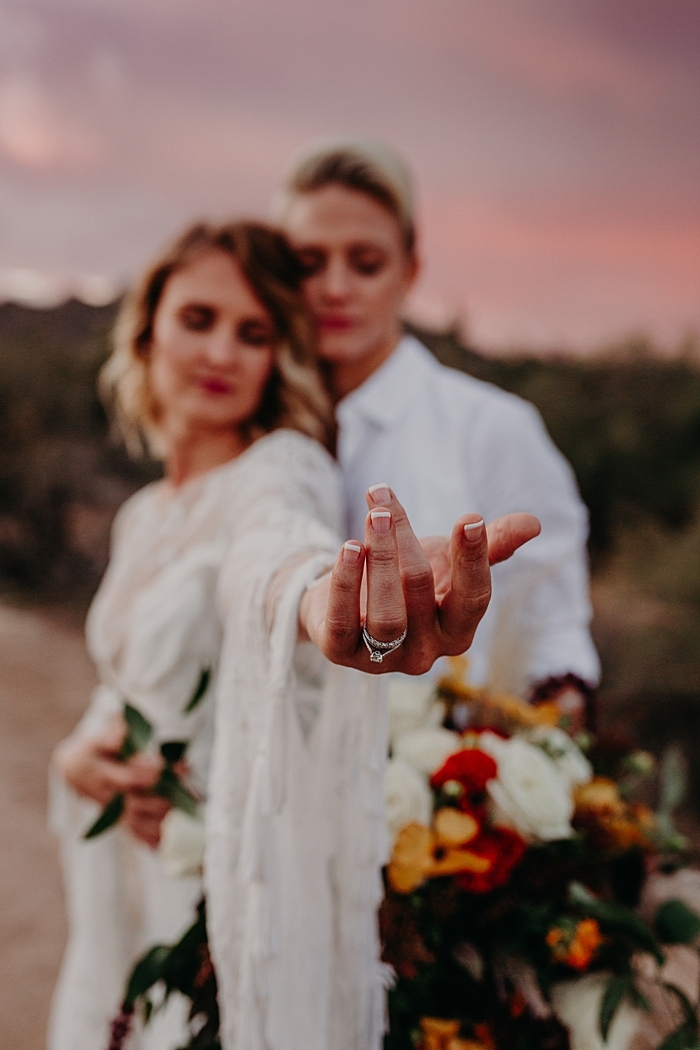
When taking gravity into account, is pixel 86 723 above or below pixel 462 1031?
below

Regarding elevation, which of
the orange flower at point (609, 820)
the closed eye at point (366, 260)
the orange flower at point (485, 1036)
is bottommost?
the orange flower at point (485, 1036)

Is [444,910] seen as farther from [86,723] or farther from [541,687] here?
[86,723]

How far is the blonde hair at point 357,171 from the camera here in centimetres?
195

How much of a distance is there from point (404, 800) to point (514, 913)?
22cm

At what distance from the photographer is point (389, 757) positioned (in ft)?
4.10

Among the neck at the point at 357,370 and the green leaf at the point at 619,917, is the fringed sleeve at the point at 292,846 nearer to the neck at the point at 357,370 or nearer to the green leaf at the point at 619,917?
the green leaf at the point at 619,917

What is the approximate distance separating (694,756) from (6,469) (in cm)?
771

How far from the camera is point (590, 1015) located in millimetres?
1067

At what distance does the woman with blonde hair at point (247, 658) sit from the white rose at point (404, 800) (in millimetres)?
140

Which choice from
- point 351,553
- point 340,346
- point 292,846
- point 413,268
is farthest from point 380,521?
point 413,268

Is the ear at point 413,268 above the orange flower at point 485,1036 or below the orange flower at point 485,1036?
above

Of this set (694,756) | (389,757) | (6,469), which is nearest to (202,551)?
(389,757)

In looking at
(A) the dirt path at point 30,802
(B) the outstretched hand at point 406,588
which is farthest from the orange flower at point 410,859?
(A) the dirt path at point 30,802

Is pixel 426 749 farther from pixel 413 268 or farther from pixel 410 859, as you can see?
pixel 413 268
